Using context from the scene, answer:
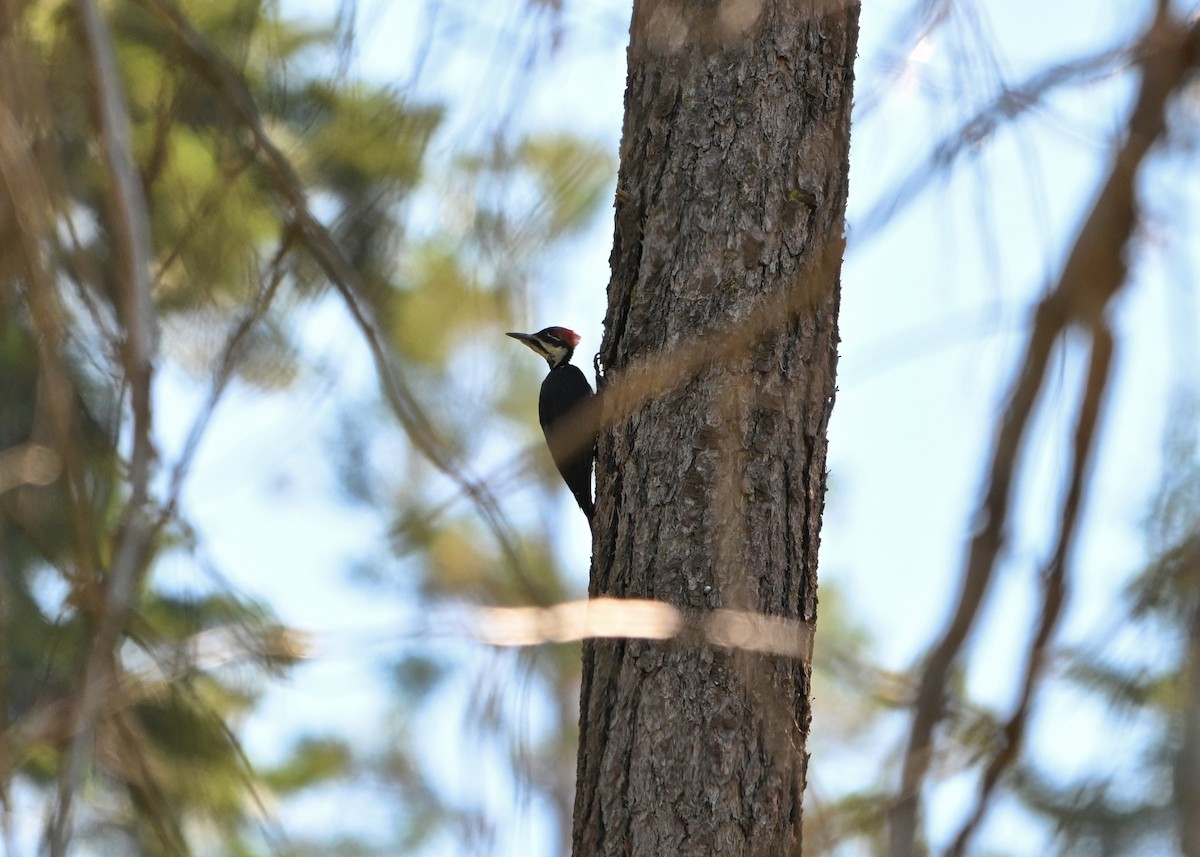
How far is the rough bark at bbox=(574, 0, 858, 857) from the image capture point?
2729 mm

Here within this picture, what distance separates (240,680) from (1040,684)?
4.65 ft

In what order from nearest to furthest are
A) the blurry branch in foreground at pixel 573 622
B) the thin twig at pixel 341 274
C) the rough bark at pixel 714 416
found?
the blurry branch in foreground at pixel 573 622
the thin twig at pixel 341 274
the rough bark at pixel 714 416

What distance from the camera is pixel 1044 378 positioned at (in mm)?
1644

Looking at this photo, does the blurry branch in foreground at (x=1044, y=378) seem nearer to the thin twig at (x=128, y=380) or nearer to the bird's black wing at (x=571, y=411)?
the thin twig at (x=128, y=380)

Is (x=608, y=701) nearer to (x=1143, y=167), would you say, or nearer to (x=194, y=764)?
(x=194, y=764)

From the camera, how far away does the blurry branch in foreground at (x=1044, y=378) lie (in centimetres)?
149

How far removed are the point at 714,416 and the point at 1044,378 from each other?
1331mm

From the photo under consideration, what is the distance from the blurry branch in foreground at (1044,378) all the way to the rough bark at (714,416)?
1045 millimetres

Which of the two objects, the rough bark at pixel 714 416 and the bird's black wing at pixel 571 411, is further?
the bird's black wing at pixel 571 411

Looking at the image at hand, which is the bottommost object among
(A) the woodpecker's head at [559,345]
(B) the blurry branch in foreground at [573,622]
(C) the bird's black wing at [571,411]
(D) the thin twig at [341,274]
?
(B) the blurry branch in foreground at [573,622]

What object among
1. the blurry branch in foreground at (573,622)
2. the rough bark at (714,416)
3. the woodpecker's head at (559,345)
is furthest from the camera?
the woodpecker's head at (559,345)

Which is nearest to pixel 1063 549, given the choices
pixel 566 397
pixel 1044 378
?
pixel 1044 378

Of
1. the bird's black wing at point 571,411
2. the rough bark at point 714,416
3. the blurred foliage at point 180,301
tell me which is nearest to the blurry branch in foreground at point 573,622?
the blurred foliage at point 180,301

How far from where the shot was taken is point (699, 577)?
2.83 m
